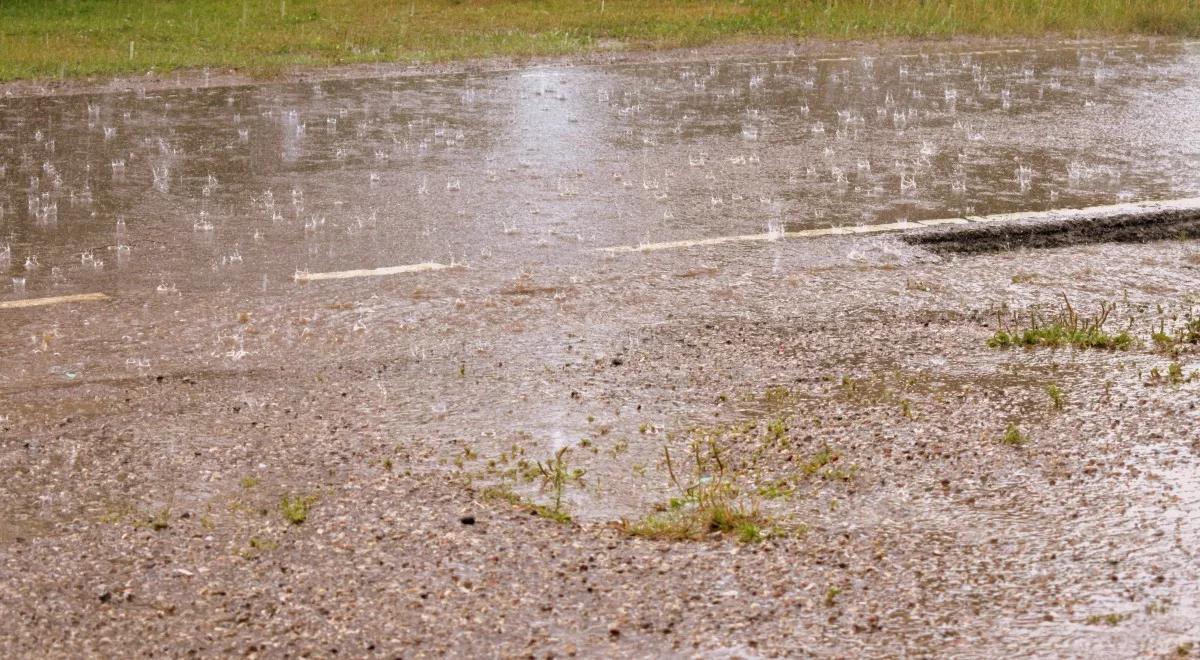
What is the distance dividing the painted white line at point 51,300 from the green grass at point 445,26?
6482 mm

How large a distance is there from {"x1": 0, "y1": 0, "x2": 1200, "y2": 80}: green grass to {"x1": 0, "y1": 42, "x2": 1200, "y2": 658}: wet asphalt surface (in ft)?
9.68

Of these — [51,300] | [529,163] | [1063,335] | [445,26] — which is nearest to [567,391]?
[1063,335]

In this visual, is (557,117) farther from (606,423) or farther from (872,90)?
(606,423)

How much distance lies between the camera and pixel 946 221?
8594 millimetres

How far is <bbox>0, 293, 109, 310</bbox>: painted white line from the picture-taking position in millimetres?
7000

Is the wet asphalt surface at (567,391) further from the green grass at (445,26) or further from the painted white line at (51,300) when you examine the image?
the green grass at (445,26)

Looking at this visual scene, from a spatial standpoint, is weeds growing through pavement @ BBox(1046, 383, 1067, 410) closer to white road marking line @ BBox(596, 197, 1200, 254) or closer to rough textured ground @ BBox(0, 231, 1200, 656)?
rough textured ground @ BBox(0, 231, 1200, 656)

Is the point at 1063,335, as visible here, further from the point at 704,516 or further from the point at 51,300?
the point at 51,300

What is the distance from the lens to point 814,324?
6.89 m

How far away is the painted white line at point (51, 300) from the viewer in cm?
700

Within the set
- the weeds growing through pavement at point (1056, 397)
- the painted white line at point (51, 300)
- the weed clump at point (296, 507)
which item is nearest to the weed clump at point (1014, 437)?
Result: the weeds growing through pavement at point (1056, 397)

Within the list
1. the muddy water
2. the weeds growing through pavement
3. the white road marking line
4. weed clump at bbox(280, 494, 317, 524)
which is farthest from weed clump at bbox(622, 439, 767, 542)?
the white road marking line

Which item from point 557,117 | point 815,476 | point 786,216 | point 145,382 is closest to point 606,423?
point 815,476

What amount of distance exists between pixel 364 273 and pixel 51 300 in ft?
4.78
